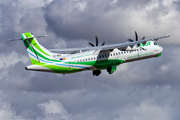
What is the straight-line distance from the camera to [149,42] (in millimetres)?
76938

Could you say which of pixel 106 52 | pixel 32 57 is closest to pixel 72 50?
pixel 106 52

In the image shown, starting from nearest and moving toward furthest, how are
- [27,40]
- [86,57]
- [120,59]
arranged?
[27,40], [86,57], [120,59]

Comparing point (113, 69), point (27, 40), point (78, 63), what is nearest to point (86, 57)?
point (78, 63)

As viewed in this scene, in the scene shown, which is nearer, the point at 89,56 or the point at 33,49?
the point at 33,49

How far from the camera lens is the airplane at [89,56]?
64.8 metres

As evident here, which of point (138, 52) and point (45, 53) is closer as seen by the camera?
point (45, 53)

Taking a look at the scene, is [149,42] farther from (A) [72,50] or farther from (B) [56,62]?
(B) [56,62]

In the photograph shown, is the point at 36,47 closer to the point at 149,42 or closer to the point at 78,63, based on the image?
the point at 78,63

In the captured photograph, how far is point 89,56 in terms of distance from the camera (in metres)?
69.0

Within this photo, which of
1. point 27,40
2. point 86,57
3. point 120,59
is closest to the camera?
point 27,40

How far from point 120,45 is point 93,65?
5.93 m

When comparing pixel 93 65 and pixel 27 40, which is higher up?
pixel 27 40

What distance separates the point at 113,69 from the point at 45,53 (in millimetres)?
13674

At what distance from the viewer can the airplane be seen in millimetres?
64750
